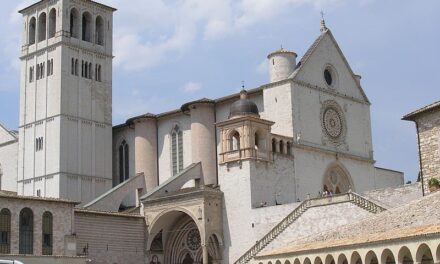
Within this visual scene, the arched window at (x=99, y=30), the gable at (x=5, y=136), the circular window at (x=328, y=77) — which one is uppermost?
the arched window at (x=99, y=30)

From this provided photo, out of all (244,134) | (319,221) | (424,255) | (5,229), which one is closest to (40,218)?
(5,229)

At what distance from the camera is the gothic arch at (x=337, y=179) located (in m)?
50.1

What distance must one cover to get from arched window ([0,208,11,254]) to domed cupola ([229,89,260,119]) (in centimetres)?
1404

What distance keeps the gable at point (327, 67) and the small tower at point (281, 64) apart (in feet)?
1.63

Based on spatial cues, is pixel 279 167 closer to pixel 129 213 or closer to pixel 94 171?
pixel 129 213

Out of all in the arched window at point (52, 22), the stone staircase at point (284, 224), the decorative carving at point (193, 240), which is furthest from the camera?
the arched window at point (52, 22)

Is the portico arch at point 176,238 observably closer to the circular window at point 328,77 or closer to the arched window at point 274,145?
the arched window at point 274,145

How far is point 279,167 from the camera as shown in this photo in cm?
4662

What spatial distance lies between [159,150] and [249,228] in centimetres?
1330

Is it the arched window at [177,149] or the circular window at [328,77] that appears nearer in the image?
the circular window at [328,77]

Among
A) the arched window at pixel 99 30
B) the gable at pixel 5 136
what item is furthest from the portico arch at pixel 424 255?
the gable at pixel 5 136

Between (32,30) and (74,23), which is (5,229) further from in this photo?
(32,30)

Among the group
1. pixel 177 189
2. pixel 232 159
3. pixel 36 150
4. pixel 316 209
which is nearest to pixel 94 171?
pixel 36 150

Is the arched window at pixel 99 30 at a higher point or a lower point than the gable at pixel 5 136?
higher
